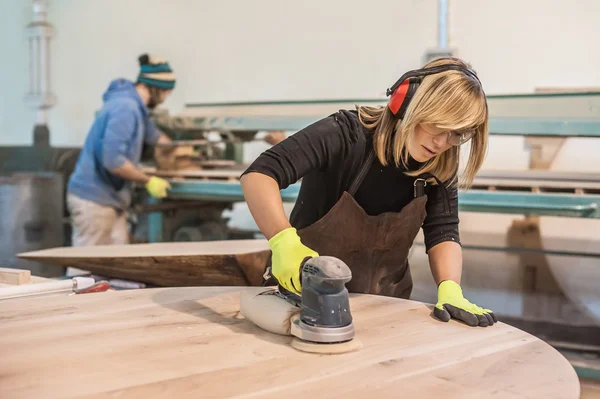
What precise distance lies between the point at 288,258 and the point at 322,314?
0.74 ft

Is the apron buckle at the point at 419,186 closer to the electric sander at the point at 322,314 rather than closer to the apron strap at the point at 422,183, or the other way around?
the apron strap at the point at 422,183

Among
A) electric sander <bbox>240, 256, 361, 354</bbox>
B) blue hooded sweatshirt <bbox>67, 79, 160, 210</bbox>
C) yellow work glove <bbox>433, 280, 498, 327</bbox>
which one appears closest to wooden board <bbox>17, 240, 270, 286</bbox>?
yellow work glove <bbox>433, 280, 498, 327</bbox>

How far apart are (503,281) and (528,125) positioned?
74.0 inches

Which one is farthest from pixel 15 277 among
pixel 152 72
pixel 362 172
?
pixel 152 72

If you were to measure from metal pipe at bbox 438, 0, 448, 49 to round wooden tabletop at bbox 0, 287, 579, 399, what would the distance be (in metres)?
3.18

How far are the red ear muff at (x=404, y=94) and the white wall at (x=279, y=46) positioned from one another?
2940 mm

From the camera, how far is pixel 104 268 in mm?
2520

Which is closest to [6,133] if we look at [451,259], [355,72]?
[355,72]

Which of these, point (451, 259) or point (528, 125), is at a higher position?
point (528, 125)

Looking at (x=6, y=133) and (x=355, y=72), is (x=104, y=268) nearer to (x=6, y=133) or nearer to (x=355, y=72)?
(x=355, y=72)

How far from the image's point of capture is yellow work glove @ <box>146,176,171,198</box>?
3.87 meters

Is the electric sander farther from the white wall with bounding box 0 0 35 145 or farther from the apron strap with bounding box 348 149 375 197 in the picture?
the white wall with bounding box 0 0 35 145

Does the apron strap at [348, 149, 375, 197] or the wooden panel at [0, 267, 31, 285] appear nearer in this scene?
the apron strap at [348, 149, 375, 197]

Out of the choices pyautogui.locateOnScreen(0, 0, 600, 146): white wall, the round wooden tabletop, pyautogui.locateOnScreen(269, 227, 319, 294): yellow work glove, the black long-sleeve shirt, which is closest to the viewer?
the round wooden tabletop
